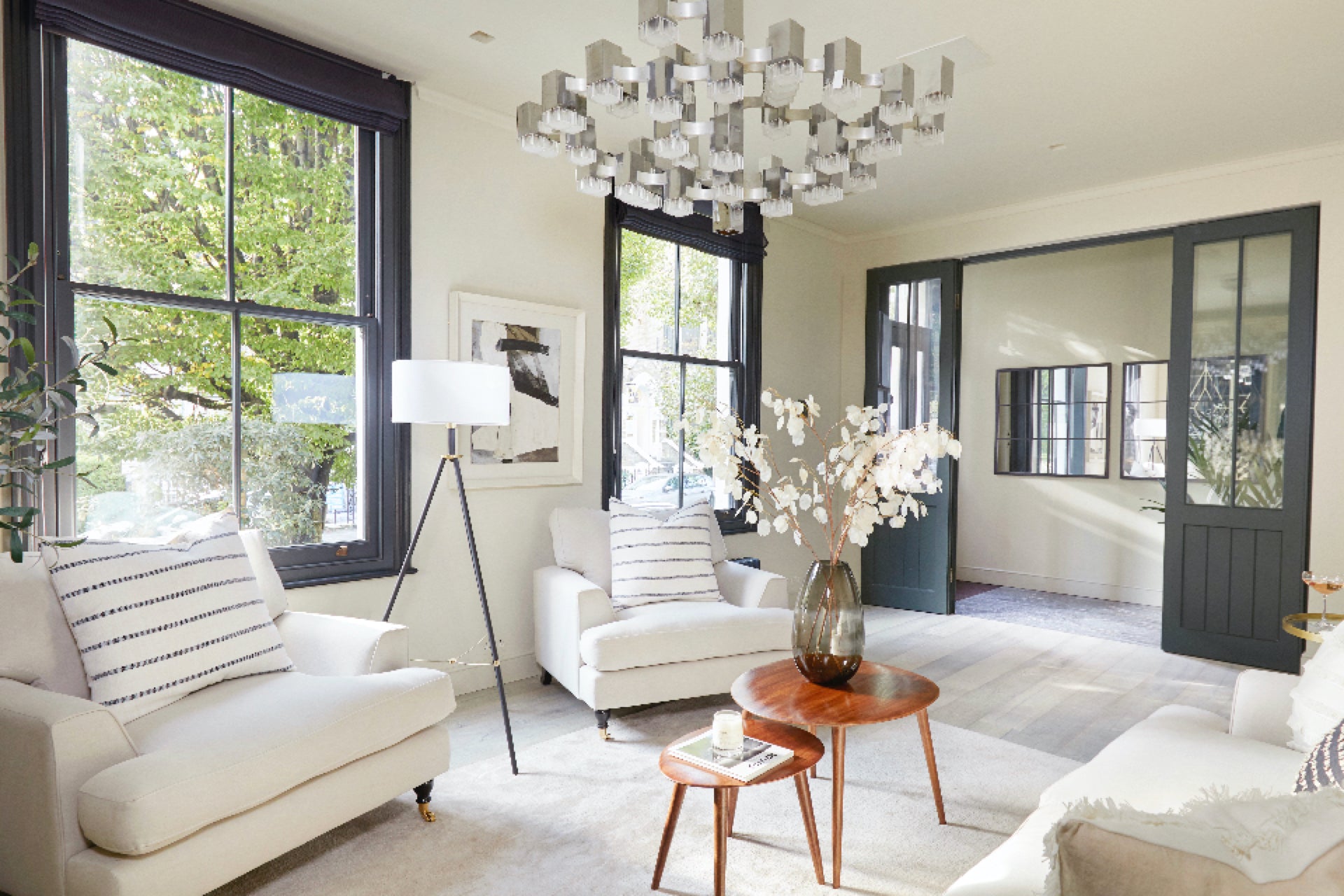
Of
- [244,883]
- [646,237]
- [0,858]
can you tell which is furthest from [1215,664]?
[0,858]

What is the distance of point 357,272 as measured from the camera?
3424mm

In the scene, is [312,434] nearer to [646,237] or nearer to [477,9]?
[477,9]

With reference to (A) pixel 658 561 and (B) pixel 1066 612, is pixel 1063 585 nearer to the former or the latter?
(B) pixel 1066 612

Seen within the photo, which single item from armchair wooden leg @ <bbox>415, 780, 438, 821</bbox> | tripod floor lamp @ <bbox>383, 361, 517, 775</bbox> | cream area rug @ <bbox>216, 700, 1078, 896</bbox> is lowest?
cream area rug @ <bbox>216, 700, 1078, 896</bbox>

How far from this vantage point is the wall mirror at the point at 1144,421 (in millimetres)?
5992

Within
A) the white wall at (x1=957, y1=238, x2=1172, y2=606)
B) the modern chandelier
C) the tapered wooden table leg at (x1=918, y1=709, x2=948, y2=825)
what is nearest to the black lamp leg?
the modern chandelier

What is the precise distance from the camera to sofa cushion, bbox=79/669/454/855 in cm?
170

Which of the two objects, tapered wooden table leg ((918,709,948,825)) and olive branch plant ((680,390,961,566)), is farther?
tapered wooden table leg ((918,709,948,825))

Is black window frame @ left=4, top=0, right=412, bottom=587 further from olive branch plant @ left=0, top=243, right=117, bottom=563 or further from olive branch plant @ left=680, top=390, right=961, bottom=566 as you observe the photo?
olive branch plant @ left=680, top=390, right=961, bottom=566

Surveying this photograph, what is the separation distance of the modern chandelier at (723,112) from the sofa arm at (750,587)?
1.60 meters

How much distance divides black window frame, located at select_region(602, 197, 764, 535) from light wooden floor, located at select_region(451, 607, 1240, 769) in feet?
3.67

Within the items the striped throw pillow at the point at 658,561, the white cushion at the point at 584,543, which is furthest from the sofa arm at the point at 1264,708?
the white cushion at the point at 584,543

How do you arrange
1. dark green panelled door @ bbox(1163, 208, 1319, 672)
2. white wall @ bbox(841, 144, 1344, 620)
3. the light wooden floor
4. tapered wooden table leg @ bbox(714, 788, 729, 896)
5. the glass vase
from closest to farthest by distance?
tapered wooden table leg @ bbox(714, 788, 729, 896) → the glass vase → the light wooden floor → white wall @ bbox(841, 144, 1344, 620) → dark green panelled door @ bbox(1163, 208, 1319, 672)

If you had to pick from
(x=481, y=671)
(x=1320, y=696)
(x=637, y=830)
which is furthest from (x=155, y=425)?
(x=1320, y=696)
